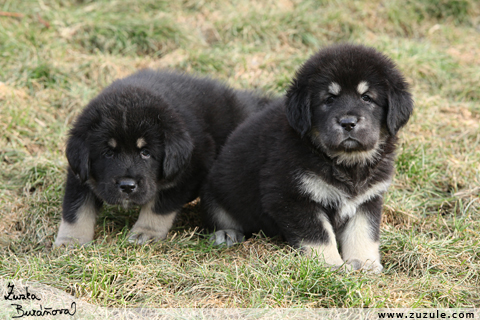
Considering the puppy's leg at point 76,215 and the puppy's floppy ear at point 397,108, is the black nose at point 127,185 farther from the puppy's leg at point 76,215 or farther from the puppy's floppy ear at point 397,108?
the puppy's floppy ear at point 397,108

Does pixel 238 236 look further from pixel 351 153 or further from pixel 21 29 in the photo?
pixel 21 29

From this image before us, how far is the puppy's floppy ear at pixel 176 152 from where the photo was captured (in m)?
4.82

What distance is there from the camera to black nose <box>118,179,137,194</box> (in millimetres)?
4652

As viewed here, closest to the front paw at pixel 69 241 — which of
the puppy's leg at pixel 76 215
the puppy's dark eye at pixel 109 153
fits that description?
the puppy's leg at pixel 76 215

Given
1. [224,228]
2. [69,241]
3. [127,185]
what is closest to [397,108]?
[224,228]

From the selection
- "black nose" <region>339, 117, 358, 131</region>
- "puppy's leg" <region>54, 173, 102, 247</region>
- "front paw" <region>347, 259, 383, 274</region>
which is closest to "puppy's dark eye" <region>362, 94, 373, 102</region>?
"black nose" <region>339, 117, 358, 131</region>

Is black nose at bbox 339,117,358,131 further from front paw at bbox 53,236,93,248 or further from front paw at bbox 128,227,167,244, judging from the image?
front paw at bbox 53,236,93,248

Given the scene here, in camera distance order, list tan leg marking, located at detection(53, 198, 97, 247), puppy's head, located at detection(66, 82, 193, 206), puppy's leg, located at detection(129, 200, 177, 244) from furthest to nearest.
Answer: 1. puppy's leg, located at detection(129, 200, 177, 244)
2. tan leg marking, located at detection(53, 198, 97, 247)
3. puppy's head, located at detection(66, 82, 193, 206)

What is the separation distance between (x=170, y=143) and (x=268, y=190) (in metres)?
A: 0.93

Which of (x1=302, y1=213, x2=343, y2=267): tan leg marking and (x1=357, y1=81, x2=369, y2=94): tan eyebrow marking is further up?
(x1=357, y1=81, x2=369, y2=94): tan eyebrow marking

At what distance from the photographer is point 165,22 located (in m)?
8.25

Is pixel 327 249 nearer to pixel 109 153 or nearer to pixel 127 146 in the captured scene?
pixel 127 146

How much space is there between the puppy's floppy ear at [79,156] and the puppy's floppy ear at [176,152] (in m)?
0.63
